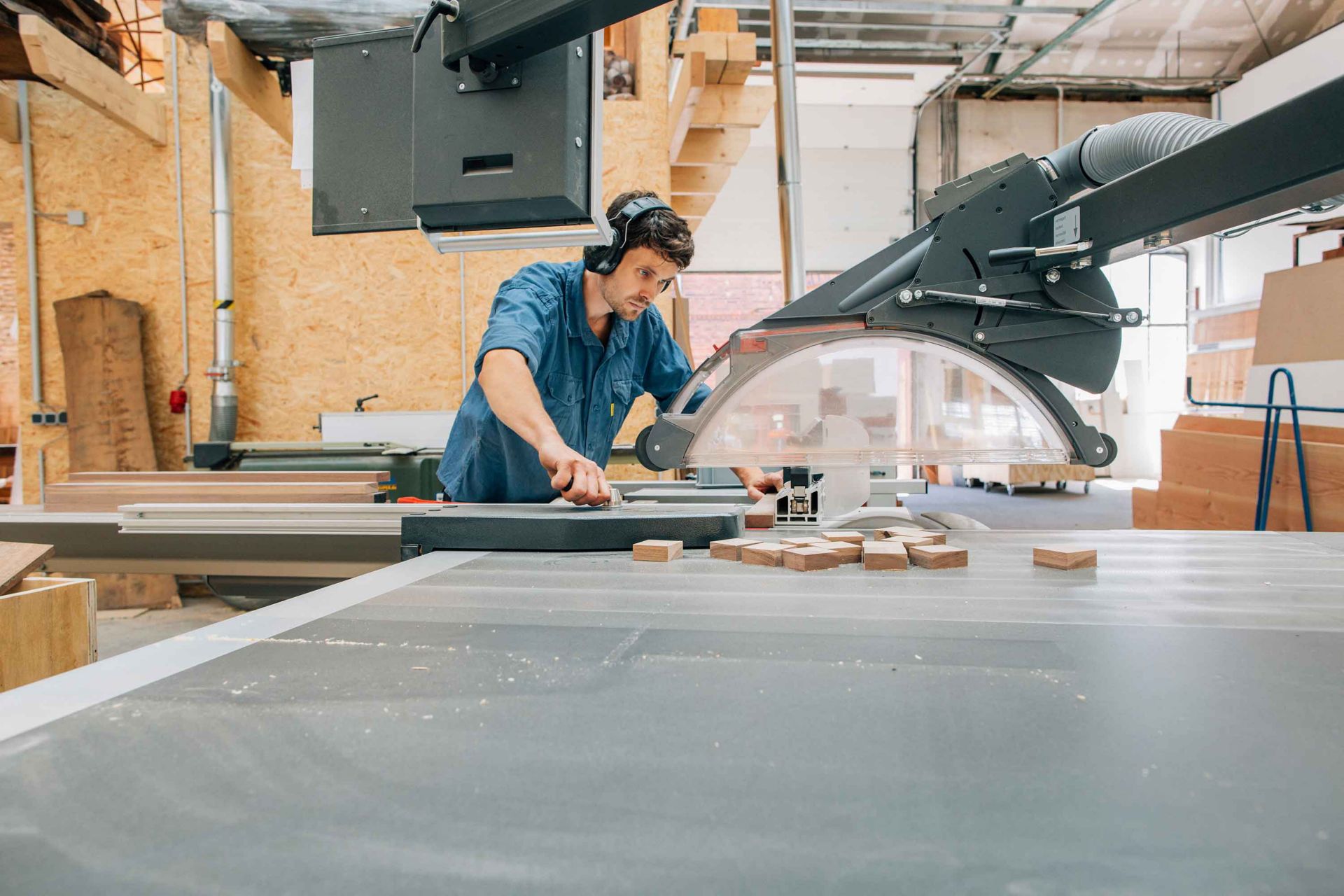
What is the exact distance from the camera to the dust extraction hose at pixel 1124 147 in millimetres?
947

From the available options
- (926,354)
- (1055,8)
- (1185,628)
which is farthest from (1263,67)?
(1185,628)

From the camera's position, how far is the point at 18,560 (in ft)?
3.90

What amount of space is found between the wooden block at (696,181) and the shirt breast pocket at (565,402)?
3038 millimetres

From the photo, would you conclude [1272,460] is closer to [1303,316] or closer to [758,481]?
[1303,316]

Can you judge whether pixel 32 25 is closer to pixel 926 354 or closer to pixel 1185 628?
pixel 926 354

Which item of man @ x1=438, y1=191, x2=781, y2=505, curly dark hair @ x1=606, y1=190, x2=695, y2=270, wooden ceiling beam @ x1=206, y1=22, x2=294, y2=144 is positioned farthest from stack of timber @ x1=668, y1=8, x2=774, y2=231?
wooden ceiling beam @ x1=206, y1=22, x2=294, y2=144

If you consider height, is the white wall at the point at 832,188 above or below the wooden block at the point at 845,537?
above

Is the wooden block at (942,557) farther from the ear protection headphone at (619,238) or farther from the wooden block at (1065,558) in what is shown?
the ear protection headphone at (619,238)

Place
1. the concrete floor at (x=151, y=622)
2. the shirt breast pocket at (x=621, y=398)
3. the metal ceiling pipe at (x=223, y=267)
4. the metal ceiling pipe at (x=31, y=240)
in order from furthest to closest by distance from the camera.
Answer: the metal ceiling pipe at (x=31, y=240)
the metal ceiling pipe at (x=223, y=267)
the concrete floor at (x=151, y=622)
the shirt breast pocket at (x=621, y=398)

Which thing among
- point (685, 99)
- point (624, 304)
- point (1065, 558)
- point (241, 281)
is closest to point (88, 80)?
point (241, 281)

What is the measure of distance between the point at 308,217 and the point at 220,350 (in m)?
0.84

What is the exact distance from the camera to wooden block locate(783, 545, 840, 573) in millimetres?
960

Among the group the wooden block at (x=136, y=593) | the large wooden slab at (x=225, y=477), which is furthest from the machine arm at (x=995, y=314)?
the wooden block at (x=136, y=593)

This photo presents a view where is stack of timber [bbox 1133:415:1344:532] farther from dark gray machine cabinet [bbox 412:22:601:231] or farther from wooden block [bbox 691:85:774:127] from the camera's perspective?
dark gray machine cabinet [bbox 412:22:601:231]
